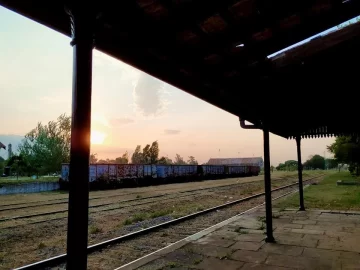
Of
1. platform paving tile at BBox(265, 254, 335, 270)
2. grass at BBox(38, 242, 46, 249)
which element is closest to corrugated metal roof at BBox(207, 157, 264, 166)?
grass at BBox(38, 242, 46, 249)

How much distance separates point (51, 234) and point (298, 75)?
728cm

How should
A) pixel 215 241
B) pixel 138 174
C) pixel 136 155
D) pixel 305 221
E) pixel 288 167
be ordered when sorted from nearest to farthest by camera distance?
1. pixel 215 241
2. pixel 305 221
3. pixel 138 174
4. pixel 136 155
5. pixel 288 167

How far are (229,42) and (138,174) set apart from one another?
27.3 meters

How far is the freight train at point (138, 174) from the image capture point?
24656mm

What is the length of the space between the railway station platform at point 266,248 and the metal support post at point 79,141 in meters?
2.78

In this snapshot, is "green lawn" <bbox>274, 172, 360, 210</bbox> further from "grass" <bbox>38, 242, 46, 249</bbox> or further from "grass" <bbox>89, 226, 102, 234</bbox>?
Result: "grass" <bbox>38, 242, 46, 249</bbox>

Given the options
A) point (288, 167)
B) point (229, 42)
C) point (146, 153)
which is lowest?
point (288, 167)

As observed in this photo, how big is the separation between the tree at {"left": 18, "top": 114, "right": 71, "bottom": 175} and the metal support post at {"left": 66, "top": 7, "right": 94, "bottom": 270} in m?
44.1

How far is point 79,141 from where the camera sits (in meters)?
2.06

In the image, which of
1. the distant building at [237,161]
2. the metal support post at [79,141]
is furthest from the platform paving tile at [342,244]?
the distant building at [237,161]

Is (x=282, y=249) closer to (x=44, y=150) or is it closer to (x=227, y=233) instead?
(x=227, y=233)

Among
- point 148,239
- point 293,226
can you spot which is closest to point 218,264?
point 148,239

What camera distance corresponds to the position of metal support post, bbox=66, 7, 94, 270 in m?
2.03

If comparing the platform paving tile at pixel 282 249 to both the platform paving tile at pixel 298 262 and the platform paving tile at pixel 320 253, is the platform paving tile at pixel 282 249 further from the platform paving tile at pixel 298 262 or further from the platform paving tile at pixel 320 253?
the platform paving tile at pixel 298 262
